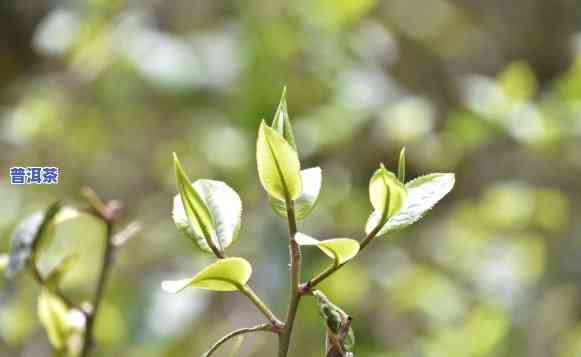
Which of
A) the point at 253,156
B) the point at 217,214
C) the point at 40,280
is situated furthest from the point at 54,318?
the point at 253,156

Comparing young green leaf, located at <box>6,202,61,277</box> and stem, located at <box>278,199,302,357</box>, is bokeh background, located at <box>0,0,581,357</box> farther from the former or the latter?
stem, located at <box>278,199,302,357</box>

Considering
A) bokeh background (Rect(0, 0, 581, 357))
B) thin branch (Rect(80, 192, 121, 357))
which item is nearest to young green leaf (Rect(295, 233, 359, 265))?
thin branch (Rect(80, 192, 121, 357))

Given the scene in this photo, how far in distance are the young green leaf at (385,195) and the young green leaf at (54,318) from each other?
17cm

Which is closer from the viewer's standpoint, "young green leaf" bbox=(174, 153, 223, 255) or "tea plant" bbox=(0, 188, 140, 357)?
"young green leaf" bbox=(174, 153, 223, 255)

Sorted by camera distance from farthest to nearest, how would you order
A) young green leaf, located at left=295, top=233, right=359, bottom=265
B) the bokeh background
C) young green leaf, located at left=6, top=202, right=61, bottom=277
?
the bokeh background, young green leaf, located at left=6, top=202, right=61, bottom=277, young green leaf, located at left=295, top=233, right=359, bottom=265

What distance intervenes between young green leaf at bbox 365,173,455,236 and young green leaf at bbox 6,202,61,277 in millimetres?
157

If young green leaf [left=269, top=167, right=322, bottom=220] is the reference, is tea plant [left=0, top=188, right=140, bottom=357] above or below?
below

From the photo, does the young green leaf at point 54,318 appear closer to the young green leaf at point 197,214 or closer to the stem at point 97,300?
the stem at point 97,300

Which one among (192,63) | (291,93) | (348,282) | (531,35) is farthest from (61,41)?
(531,35)

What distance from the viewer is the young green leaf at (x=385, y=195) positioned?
0.83 ft

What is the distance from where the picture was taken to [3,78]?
4.64ft

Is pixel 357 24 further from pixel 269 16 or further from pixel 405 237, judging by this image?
pixel 405 237

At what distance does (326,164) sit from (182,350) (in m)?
0.27

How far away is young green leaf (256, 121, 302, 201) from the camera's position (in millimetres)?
252
